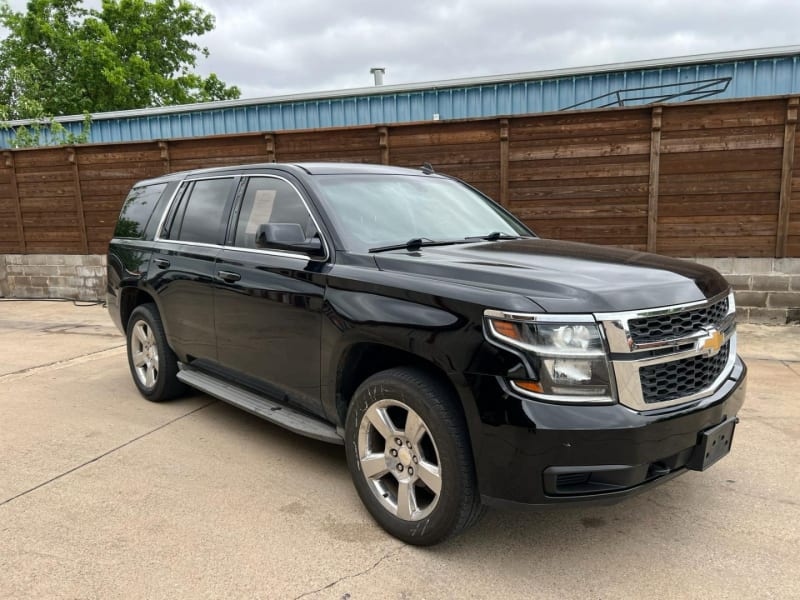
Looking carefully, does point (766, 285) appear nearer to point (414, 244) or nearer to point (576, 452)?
point (414, 244)

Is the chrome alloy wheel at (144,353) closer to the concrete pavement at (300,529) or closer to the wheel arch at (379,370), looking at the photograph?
the concrete pavement at (300,529)

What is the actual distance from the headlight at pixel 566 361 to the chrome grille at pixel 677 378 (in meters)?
0.19

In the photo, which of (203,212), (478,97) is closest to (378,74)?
(478,97)

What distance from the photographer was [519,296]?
93.1 inches

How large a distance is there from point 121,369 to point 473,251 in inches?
174

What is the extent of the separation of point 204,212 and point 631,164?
5.49 m

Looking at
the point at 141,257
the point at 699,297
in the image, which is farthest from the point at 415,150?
the point at 699,297

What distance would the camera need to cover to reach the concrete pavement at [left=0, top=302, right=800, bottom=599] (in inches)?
97.2

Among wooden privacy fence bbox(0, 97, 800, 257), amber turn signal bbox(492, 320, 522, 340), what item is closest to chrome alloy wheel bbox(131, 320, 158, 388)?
amber turn signal bbox(492, 320, 522, 340)

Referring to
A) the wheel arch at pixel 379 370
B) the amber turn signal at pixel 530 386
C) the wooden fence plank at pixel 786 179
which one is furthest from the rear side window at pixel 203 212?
the wooden fence plank at pixel 786 179

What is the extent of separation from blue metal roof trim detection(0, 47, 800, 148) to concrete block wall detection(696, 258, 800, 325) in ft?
10.3

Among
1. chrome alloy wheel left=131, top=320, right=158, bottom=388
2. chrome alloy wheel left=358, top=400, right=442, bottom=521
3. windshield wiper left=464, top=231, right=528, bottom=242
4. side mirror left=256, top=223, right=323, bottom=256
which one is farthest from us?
chrome alloy wheel left=131, top=320, right=158, bottom=388

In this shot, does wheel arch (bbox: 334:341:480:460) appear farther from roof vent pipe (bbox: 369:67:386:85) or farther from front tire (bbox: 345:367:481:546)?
roof vent pipe (bbox: 369:67:386:85)

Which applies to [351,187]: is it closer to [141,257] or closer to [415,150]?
[141,257]
